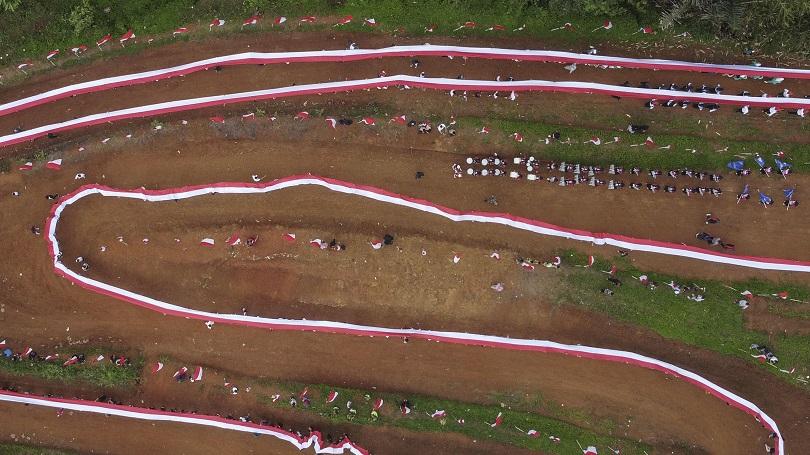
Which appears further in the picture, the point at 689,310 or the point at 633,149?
the point at 633,149

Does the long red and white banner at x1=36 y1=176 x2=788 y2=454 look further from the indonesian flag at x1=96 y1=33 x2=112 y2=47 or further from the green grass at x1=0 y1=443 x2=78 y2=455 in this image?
the green grass at x1=0 y1=443 x2=78 y2=455

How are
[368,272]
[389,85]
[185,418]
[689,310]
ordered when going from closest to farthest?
1. [689,310]
2. [185,418]
3. [368,272]
4. [389,85]

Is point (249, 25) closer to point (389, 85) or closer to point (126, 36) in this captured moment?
point (126, 36)

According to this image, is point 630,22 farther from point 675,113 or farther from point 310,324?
point 310,324

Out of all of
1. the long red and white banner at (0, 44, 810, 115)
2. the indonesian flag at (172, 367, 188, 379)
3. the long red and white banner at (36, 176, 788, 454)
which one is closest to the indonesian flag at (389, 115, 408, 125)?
the long red and white banner at (0, 44, 810, 115)

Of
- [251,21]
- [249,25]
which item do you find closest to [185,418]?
[249,25]
